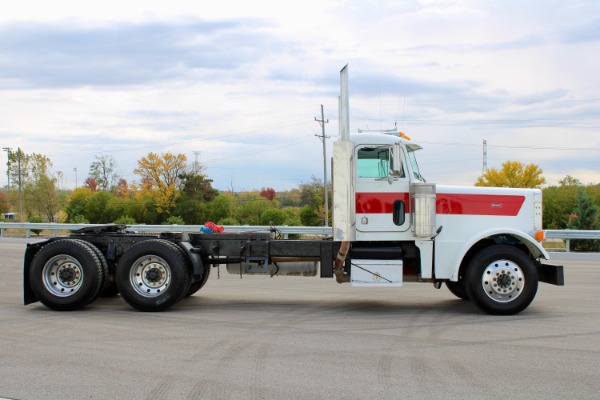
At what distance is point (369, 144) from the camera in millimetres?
9789

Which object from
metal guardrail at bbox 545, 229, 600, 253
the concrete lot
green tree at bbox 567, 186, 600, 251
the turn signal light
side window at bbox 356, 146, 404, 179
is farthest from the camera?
green tree at bbox 567, 186, 600, 251

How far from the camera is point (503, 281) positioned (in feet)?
30.7

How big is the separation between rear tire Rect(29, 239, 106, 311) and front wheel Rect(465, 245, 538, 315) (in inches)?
222

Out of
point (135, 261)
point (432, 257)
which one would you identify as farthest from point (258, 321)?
point (432, 257)

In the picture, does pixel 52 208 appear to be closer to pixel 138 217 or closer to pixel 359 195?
pixel 138 217

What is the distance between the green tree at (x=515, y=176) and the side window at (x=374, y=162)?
46958 millimetres

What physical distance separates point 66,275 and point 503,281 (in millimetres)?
6605

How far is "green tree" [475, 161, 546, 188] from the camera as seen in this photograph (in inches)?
2156

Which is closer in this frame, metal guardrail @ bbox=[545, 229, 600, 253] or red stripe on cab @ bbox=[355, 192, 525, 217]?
red stripe on cab @ bbox=[355, 192, 525, 217]

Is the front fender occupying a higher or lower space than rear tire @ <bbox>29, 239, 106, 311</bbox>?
higher

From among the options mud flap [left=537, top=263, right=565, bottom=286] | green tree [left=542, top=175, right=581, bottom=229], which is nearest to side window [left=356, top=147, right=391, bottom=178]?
mud flap [left=537, top=263, right=565, bottom=286]

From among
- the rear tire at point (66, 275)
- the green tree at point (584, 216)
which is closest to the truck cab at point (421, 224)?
the rear tire at point (66, 275)

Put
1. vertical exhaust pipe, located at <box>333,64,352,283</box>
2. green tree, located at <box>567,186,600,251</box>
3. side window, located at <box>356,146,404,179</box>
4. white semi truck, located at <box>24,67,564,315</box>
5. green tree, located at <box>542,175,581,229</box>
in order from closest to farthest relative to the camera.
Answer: vertical exhaust pipe, located at <box>333,64,352,283</box>, white semi truck, located at <box>24,67,564,315</box>, side window, located at <box>356,146,404,179</box>, green tree, located at <box>567,186,600,251</box>, green tree, located at <box>542,175,581,229</box>

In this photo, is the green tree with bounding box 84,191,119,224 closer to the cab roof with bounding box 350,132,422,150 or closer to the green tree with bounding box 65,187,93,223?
the green tree with bounding box 65,187,93,223
